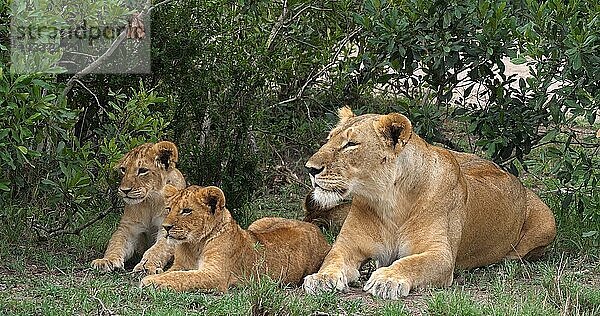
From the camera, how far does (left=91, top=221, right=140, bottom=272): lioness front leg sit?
686cm

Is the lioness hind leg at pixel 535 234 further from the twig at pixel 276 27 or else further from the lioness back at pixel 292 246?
the twig at pixel 276 27

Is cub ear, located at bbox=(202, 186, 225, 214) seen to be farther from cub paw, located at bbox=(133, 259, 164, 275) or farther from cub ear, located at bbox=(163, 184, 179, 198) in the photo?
cub paw, located at bbox=(133, 259, 164, 275)

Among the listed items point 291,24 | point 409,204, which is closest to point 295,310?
point 409,204

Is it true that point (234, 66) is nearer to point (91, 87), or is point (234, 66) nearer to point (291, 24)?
point (91, 87)

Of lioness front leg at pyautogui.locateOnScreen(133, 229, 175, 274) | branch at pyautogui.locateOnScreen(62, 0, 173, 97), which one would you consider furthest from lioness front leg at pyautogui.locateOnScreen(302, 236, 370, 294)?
branch at pyautogui.locateOnScreen(62, 0, 173, 97)

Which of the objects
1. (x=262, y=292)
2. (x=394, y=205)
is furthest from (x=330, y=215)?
(x=262, y=292)

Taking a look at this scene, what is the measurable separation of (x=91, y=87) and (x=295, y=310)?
12.2 feet

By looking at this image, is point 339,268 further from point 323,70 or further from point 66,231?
point 323,70

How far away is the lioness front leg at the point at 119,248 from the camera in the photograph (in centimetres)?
686

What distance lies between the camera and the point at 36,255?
717cm

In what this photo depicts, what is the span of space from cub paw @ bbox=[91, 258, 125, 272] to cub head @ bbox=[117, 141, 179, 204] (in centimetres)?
46

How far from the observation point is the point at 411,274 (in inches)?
237

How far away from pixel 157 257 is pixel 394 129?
177 centimetres
